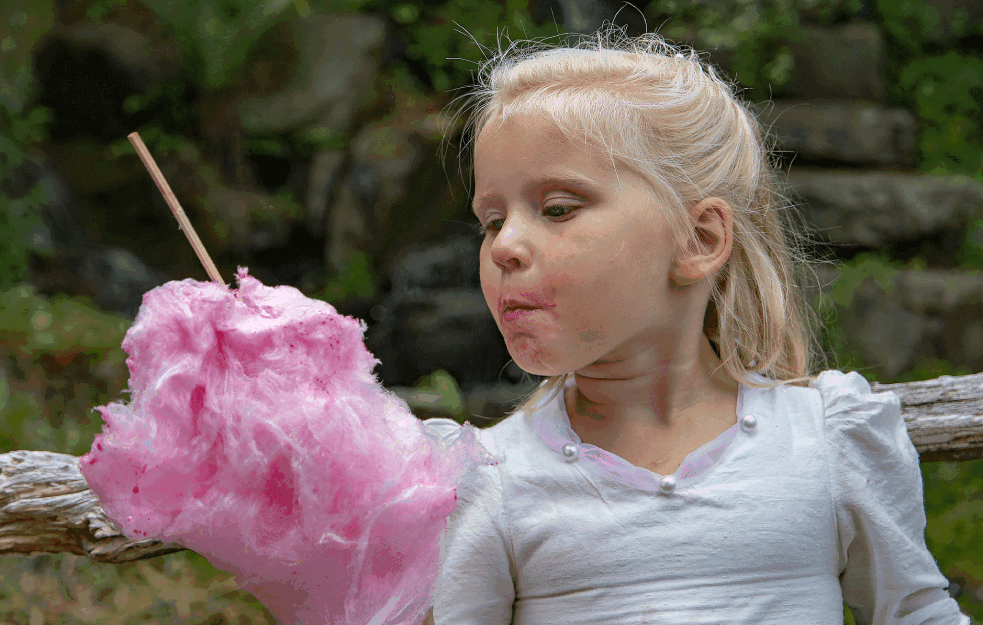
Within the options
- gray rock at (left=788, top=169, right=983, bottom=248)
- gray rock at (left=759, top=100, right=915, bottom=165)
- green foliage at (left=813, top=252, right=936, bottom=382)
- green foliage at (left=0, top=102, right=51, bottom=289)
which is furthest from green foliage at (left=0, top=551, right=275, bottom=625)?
gray rock at (left=759, top=100, right=915, bottom=165)

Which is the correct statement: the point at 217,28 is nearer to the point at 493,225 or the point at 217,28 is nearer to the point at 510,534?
the point at 493,225

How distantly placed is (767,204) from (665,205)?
28cm

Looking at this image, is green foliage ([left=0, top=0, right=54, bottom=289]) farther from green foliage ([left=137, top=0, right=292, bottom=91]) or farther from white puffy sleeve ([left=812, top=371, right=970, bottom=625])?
white puffy sleeve ([left=812, top=371, right=970, bottom=625])

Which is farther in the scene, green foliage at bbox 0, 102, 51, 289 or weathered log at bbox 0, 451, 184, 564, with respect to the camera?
green foliage at bbox 0, 102, 51, 289

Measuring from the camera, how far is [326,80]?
5184 millimetres

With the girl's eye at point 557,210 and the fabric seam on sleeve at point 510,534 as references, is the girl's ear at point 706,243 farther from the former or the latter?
the fabric seam on sleeve at point 510,534

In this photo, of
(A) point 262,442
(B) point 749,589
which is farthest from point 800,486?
(A) point 262,442

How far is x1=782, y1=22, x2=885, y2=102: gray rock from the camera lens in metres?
4.91

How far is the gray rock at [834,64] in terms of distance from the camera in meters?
4.91

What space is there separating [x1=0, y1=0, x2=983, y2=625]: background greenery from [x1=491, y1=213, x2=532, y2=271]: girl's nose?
7.00 feet

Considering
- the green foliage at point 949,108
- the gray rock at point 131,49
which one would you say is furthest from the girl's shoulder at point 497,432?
the gray rock at point 131,49

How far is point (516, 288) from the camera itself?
1.22m

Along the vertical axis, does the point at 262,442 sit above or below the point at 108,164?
below

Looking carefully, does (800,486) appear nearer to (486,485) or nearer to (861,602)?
(861,602)
